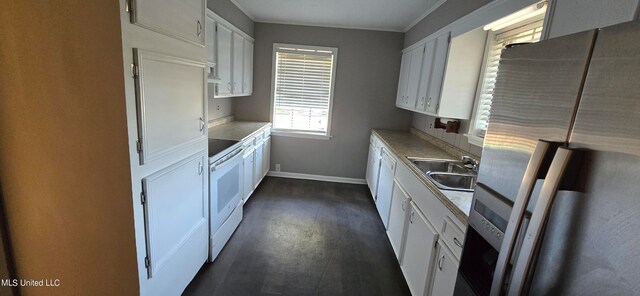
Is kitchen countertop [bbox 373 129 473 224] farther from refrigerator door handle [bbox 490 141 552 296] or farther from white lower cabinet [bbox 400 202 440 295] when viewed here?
refrigerator door handle [bbox 490 141 552 296]

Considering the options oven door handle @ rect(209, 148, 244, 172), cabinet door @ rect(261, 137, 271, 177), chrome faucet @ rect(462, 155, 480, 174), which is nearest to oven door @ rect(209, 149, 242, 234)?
oven door handle @ rect(209, 148, 244, 172)

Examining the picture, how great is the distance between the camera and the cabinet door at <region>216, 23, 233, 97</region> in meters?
2.90

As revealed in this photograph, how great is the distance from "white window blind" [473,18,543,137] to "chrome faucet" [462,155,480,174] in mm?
245

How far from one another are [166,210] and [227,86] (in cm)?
198

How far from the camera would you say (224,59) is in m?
3.07

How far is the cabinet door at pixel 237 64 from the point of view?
133 inches

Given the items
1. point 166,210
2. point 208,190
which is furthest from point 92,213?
point 208,190

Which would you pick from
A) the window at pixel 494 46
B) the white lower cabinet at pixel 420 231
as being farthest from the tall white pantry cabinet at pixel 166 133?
the window at pixel 494 46

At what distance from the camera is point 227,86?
325cm

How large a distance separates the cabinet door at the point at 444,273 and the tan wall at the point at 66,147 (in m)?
1.57

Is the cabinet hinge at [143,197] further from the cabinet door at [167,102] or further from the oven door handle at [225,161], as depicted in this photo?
the oven door handle at [225,161]

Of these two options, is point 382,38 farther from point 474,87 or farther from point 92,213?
point 92,213

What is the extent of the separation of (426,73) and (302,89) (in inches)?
76.9

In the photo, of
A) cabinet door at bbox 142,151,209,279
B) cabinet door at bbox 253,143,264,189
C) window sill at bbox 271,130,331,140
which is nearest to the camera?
cabinet door at bbox 142,151,209,279
